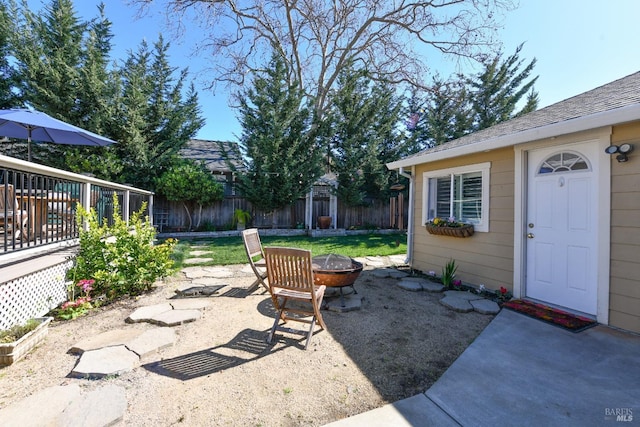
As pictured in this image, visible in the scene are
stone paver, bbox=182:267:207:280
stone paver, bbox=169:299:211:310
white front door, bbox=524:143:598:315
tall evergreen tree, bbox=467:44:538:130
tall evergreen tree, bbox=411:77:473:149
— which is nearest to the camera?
white front door, bbox=524:143:598:315

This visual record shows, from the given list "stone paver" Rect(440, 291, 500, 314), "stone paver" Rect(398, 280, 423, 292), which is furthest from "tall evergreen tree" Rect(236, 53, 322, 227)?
"stone paver" Rect(440, 291, 500, 314)

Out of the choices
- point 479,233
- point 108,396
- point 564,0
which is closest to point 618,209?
point 479,233

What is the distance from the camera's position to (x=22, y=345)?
2475 millimetres

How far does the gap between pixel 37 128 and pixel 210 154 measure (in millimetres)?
8630

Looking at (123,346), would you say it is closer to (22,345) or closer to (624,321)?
(22,345)

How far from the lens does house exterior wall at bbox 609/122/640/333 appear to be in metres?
3.12

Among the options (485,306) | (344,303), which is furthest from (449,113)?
(344,303)

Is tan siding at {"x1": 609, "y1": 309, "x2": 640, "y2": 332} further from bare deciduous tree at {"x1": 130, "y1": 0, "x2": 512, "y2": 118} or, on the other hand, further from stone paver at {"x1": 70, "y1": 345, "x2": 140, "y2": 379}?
bare deciduous tree at {"x1": 130, "y1": 0, "x2": 512, "y2": 118}

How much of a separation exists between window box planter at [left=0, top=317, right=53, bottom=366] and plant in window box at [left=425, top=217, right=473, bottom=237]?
19.0 ft

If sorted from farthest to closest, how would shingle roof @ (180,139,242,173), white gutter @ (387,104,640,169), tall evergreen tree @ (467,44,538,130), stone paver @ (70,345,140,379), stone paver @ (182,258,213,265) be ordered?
tall evergreen tree @ (467,44,538,130) < shingle roof @ (180,139,242,173) < stone paver @ (182,258,213,265) < white gutter @ (387,104,640,169) < stone paver @ (70,345,140,379)

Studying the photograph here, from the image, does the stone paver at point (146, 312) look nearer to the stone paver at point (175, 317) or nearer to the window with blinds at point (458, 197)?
the stone paver at point (175, 317)

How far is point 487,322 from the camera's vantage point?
3570mm

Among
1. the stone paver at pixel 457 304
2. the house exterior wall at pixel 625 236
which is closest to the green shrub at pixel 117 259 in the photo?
the stone paver at pixel 457 304

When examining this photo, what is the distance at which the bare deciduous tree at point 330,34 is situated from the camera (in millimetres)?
11812
